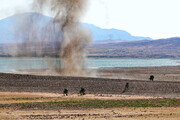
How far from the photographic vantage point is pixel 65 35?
5259cm

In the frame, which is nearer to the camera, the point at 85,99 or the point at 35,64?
the point at 85,99

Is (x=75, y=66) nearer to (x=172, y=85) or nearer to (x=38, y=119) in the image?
(x=172, y=85)

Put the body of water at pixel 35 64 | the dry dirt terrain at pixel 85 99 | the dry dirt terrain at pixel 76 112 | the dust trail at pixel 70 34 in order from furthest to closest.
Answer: the body of water at pixel 35 64 → the dust trail at pixel 70 34 → the dry dirt terrain at pixel 85 99 → the dry dirt terrain at pixel 76 112

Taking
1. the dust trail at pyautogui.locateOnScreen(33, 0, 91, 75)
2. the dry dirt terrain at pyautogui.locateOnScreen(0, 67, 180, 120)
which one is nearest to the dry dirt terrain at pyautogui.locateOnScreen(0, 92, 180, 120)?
the dry dirt terrain at pyautogui.locateOnScreen(0, 67, 180, 120)

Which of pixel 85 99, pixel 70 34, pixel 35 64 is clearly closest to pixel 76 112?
pixel 85 99

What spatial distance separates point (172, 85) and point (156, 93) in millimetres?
4822

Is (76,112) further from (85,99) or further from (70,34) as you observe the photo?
(70,34)

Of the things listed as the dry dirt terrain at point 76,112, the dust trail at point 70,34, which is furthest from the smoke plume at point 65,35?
the dry dirt terrain at point 76,112

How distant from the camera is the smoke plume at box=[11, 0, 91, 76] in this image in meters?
51.2

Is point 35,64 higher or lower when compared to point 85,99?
higher

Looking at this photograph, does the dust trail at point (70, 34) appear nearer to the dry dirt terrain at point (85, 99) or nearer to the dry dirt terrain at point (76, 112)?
the dry dirt terrain at point (85, 99)

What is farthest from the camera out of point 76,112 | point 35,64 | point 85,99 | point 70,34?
point 35,64

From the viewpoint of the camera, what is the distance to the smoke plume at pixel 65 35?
168 ft

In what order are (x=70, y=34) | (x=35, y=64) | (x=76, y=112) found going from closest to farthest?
(x=76, y=112)
(x=70, y=34)
(x=35, y=64)
